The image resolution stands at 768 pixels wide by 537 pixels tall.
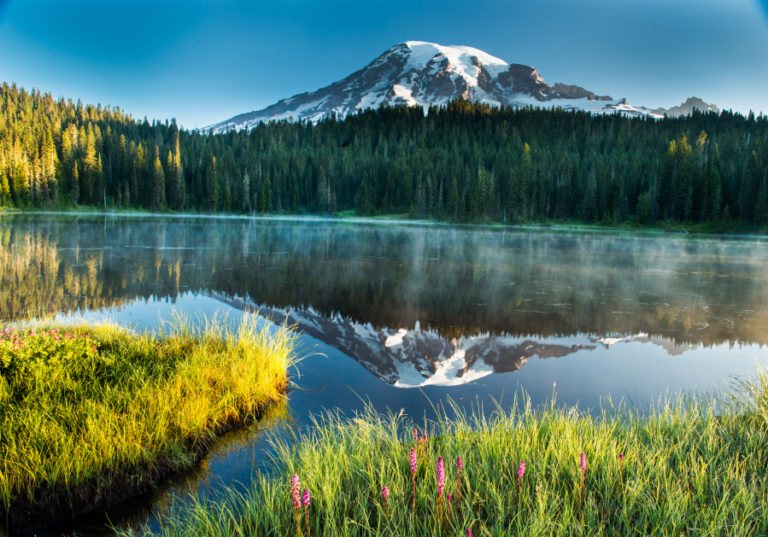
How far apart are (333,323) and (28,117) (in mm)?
157597

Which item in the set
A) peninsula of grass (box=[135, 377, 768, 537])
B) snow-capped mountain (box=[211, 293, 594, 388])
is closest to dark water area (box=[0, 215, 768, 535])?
snow-capped mountain (box=[211, 293, 594, 388])

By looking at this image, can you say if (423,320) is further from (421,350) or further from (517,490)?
(517,490)

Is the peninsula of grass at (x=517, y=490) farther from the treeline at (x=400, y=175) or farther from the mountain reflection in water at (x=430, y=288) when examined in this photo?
the treeline at (x=400, y=175)

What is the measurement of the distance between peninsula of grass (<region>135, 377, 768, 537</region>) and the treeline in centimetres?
9563

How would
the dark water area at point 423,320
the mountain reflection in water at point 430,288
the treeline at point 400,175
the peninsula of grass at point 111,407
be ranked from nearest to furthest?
the peninsula of grass at point 111,407 → the dark water area at point 423,320 → the mountain reflection in water at point 430,288 → the treeline at point 400,175

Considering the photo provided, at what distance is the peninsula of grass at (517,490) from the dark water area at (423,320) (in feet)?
3.20

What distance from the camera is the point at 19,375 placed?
562 centimetres

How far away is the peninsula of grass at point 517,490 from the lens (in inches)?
128

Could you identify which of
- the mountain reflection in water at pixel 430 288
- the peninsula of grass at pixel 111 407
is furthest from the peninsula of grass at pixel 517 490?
the mountain reflection in water at pixel 430 288

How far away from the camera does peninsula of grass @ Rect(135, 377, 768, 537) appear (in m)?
3.26

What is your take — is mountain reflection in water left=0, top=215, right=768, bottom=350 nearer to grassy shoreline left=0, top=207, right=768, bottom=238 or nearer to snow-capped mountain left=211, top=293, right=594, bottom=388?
snow-capped mountain left=211, top=293, right=594, bottom=388

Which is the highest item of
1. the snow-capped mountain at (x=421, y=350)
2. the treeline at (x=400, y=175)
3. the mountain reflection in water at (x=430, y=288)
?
the treeline at (x=400, y=175)

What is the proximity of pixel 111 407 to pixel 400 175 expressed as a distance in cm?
11506

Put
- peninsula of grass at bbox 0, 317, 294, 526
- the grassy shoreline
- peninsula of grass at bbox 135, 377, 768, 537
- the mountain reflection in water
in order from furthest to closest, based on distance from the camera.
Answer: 1. the grassy shoreline
2. the mountain reflection in water
3. peninsula of grass at bbox 0, 317, 294, 526
4. peninsula of grass at bbox 135, 377, 768, 537
